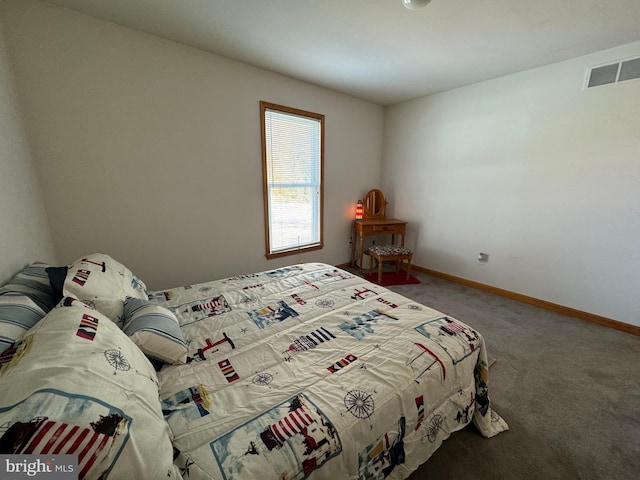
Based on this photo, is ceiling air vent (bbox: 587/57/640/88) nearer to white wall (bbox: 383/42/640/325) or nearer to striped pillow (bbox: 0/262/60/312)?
white wall (bbox: 383/42/640/325)

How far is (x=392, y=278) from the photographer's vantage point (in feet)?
Result: 11.8

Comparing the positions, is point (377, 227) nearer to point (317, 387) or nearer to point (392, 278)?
point (392, 278)

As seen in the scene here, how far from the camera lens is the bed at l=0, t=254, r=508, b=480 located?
0.56 meters

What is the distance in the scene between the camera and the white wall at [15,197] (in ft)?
4.20

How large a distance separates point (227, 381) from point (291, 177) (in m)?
2.57

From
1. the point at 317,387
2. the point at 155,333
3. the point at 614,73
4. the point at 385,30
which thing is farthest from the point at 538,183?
the point at 155,333

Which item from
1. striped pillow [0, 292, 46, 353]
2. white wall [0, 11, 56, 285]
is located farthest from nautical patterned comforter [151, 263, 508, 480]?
white wall [0, 11, 56, 285]

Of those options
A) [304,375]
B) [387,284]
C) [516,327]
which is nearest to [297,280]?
[304,375]

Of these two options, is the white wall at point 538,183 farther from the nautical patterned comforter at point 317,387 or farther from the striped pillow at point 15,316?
the striped pillow at point 15,316

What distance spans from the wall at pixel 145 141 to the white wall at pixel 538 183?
1.92m

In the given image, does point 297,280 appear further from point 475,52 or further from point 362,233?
point 475,52

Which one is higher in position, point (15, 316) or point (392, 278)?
point (15, 316)

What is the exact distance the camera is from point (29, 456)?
0.46 meters

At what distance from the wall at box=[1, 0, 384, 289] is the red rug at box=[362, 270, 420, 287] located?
1477mm
